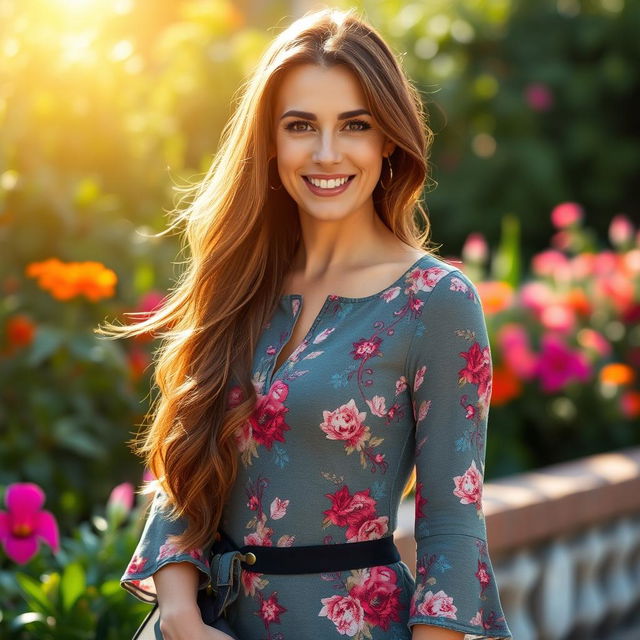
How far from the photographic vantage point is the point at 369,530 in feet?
6.84

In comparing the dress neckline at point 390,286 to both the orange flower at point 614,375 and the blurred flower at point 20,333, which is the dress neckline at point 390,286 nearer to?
the blurred flower at point 20,333

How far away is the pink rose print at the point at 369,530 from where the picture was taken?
81.6 inches

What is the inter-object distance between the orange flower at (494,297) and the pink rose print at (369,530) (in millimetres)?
3140

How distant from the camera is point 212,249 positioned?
236cm

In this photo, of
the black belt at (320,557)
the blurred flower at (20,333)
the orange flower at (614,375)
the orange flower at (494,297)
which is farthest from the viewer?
the orange flower at (494,297)

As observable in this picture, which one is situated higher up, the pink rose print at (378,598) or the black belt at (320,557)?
the black belt at (320,557)

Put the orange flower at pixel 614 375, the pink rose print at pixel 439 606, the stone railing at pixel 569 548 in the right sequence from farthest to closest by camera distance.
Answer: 1. the orange flower at pixel 614 375
2. the stone railing at pixel 569 548
3. the pink rose print at pixel 439 606

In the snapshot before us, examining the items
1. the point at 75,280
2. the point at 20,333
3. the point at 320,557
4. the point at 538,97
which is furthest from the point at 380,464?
the point at 538,97

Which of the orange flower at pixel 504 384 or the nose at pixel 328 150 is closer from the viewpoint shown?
the nose at pixel 328 150

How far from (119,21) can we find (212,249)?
131 inches

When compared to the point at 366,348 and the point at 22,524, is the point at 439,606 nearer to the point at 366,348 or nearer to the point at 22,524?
the point at 366,348

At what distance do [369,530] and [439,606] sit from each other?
7.5 inches

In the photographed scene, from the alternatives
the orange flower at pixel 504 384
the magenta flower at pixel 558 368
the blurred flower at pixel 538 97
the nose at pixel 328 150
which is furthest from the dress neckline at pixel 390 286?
the blurred flower at pixel 538 97

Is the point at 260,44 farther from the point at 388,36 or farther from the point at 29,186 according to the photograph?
the point at 29,186
